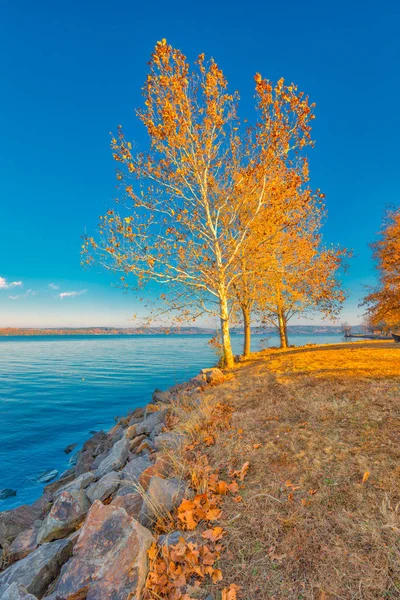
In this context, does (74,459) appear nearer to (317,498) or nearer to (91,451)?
(91,451)

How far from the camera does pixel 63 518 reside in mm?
5434

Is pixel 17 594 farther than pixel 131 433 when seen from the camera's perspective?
No

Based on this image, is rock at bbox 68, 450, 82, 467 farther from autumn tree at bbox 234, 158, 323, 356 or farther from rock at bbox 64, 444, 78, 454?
autumn tree at bbox 234, 158, 323, 356

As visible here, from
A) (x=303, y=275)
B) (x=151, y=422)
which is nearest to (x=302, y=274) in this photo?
(x=303, y=275)

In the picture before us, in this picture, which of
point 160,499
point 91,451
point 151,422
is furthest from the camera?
point 91,451

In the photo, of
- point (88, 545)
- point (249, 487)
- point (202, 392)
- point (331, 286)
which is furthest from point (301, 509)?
point (331, 286)

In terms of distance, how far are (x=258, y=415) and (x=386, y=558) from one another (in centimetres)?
468

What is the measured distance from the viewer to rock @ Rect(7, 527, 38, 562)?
5.51 metres

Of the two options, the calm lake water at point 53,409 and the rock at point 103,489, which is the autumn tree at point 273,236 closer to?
the calm lake water at point 53,409

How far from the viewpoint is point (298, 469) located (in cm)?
515

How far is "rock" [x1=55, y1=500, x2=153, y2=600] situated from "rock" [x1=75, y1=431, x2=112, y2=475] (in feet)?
23.4

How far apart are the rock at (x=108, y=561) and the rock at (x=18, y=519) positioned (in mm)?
3747

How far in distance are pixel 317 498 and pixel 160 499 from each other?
7.32ft

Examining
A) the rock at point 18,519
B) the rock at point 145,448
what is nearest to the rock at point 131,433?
the rock at point 145,448
